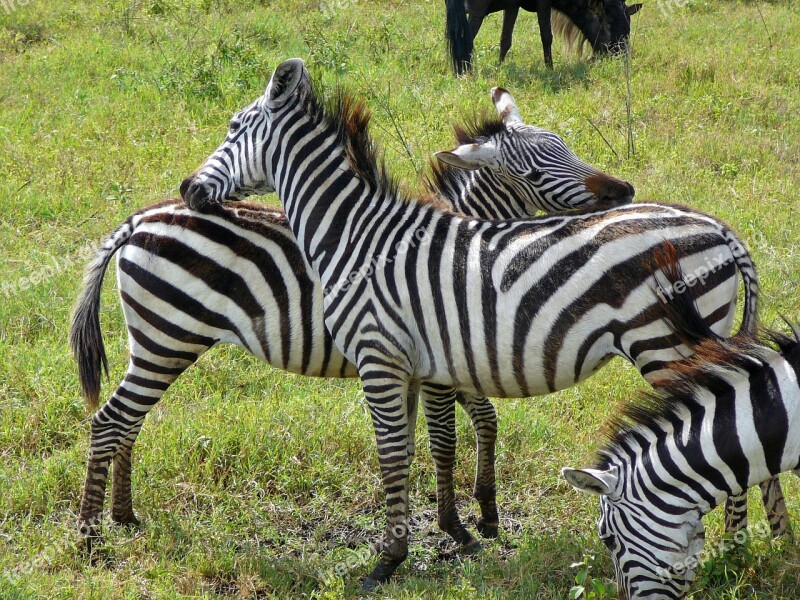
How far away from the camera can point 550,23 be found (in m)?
13.4

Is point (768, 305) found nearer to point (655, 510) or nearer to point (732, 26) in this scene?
point (655, 510)

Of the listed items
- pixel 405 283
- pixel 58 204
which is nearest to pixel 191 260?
pixel 405 283

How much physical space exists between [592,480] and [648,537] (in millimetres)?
343

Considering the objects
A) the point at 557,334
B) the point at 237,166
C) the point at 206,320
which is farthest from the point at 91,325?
the point at 557,334

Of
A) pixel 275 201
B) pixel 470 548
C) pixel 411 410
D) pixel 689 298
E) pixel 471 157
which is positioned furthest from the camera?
pixel 275 201

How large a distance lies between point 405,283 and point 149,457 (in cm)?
225

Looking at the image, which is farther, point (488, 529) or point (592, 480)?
point (488, 529)

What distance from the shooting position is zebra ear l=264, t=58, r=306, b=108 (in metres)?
4.94

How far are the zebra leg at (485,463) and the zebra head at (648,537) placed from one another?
1.64 metres

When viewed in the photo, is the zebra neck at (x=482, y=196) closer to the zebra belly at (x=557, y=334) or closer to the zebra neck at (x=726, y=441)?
the zebra belly at (x=557, y=334)

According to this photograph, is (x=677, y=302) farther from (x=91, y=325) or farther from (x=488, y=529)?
(x=91, y=325)

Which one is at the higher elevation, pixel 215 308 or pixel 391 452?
pixel 215 308

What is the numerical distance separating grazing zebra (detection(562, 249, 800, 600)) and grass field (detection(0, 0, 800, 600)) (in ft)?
2.58

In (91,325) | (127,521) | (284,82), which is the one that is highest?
(284,82)
